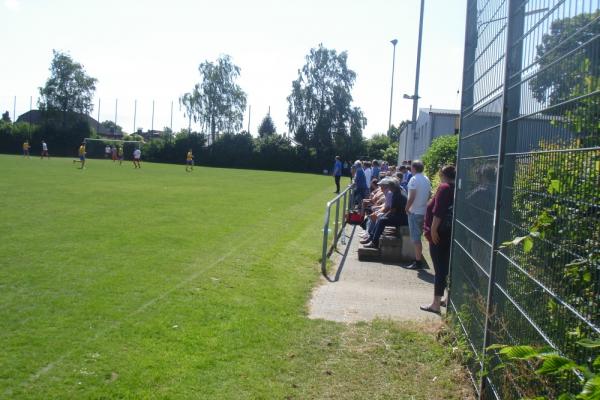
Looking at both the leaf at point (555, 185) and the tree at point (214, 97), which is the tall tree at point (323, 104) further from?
the leaf at point (555, 185)

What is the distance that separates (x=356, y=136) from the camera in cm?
7112

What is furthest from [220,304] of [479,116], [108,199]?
[108,199]

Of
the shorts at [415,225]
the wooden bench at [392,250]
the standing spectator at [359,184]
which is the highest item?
the standing spectator at [359,184]

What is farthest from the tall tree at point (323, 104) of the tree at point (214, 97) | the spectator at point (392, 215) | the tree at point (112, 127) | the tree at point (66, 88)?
the spectator at point (392, 215)

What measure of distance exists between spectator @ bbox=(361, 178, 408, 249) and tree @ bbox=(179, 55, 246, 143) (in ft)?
222

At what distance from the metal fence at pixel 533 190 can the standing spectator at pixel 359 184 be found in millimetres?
12843

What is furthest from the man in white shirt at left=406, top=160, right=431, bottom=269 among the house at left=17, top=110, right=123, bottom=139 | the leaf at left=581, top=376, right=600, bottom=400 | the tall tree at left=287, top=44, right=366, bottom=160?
the house at left=17, top=110, right=123, bottom=139

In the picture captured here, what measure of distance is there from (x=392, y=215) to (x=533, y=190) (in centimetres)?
772

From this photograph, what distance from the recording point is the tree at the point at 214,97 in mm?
77688

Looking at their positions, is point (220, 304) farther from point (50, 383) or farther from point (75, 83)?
point (75, 83)

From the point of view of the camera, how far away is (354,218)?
1617 cm

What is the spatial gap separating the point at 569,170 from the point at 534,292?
0.86 meters

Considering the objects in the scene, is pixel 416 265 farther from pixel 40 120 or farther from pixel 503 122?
pixel 40 120

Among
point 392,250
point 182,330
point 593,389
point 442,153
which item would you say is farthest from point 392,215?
point 593,389
